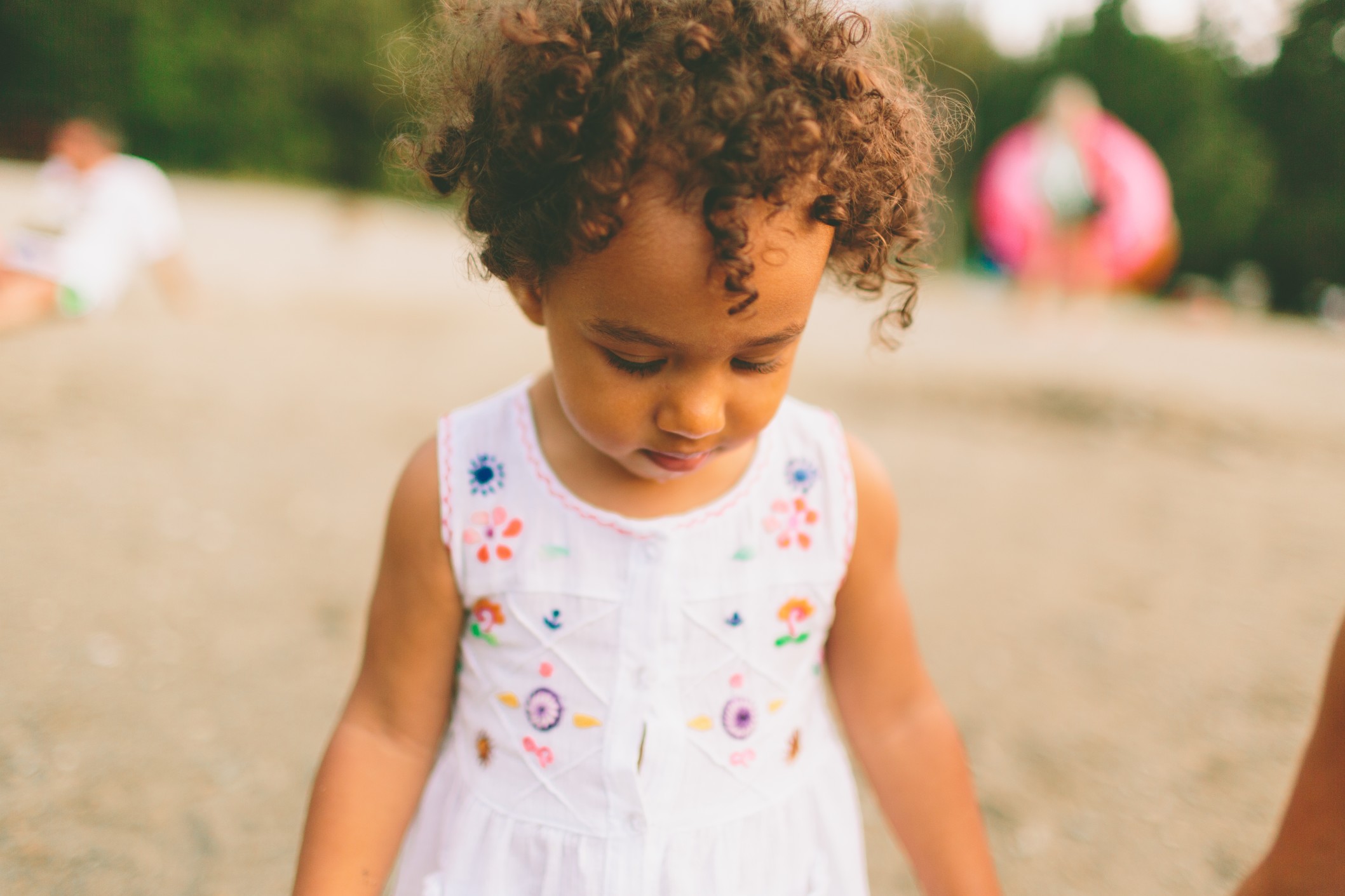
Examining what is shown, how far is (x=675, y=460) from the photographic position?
1.12 m

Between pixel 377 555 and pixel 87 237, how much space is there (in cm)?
422

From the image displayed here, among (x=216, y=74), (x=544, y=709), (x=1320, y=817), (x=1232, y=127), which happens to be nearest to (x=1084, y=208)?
(x=1320, y=817)

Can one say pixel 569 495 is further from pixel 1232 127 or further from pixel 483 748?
Answer: pixel 1232 127

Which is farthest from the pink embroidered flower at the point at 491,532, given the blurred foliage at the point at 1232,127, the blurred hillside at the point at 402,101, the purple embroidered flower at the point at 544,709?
the blurred foliage at the point at 1232,127

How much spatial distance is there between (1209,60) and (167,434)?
1131 inches

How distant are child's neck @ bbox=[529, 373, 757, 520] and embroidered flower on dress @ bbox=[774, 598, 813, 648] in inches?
6.6

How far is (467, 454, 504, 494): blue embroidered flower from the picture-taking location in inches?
48.6

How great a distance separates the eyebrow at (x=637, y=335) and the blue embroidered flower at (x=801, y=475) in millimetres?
297

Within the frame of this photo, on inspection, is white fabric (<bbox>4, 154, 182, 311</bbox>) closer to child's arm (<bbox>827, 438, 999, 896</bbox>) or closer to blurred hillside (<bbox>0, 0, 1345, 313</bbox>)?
child's arm (<bbox>827, 438, 999, 896</bbox>)

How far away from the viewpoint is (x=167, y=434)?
418 cm

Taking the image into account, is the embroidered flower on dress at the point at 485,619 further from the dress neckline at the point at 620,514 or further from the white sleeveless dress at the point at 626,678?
the dress neckline at the point at 620,514

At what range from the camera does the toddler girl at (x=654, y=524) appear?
975 mm

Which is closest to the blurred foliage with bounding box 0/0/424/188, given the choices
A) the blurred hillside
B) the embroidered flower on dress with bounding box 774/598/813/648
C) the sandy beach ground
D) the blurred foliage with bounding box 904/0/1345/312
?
the blurred hillside

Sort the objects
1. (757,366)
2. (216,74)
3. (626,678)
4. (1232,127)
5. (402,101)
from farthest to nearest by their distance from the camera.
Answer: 1. (1232,127)
2. (216,74)
3. (402,101)
4. (626,678)
5. (757,366)
